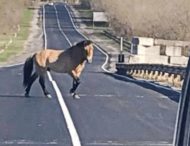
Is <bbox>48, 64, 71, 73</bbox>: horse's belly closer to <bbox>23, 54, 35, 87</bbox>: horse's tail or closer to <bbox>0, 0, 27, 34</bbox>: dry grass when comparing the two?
<bbox>23, 54, 35, 87</bbox>: horse's tail

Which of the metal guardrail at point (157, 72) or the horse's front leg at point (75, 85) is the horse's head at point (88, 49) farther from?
the metal guardrail at point (157, 72)

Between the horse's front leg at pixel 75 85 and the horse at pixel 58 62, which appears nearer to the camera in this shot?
the horse's front leg at pixel 75 85

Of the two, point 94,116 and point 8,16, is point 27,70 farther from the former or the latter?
point 8,16

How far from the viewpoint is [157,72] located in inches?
1390

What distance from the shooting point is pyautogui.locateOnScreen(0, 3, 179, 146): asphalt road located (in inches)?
506

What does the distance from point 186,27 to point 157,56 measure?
8489 millimetres

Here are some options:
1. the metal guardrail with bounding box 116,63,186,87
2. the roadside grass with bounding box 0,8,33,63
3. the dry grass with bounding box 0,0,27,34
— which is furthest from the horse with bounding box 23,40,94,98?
the dry grass with bounding box 0,0,27,34

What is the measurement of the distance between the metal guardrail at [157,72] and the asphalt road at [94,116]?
3402 millimetres

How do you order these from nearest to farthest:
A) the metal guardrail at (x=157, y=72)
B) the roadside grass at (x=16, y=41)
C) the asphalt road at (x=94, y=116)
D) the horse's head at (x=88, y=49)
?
1. the asphalt road at (x=94, y=116)
2. the horse's head at (x=88, y=49)
3. the metal guardrail at (x=157, y=72)
4. the roadside grass at (x=16, y=41)

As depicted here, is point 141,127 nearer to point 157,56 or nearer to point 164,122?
point 164,122

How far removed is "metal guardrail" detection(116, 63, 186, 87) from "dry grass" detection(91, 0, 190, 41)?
13.9 m

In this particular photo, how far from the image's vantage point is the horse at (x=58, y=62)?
2172cm

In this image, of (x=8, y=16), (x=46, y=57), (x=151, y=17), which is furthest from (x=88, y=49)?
(x=8, y=16)

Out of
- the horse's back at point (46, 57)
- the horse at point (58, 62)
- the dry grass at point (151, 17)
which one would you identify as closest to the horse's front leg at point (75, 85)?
the horse at point (58, 62)
